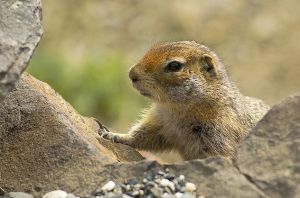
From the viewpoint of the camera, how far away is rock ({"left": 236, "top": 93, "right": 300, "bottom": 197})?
5.07 m

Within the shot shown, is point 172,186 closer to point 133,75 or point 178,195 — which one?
point 178,195

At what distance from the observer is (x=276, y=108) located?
214 inches

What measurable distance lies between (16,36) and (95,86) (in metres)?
7.21

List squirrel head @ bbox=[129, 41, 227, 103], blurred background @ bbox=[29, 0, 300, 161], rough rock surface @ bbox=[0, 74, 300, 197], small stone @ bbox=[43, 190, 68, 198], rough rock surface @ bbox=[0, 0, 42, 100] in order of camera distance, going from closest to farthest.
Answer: rough rock surface @ bbox=[0, 0, 42, 100] → rough rock surface @ bbox=[0, 74, 300, 197] → small stone @ bbox=[43, 190, 68, 198] → squirrel head @ bbox=[129, 41, 227, 103] → blurred background @ bbox=[29, 0, 300, 161]

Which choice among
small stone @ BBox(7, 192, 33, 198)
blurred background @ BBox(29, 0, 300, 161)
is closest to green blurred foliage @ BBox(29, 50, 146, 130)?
blurred background @ BBox(29, 0, 300, 161)

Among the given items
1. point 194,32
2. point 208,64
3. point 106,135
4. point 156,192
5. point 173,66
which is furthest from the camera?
point 194,32

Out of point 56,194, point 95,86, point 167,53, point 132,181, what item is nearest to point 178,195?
point 132,181

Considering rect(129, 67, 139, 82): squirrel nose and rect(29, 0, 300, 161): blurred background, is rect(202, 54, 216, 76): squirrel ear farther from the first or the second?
rect(29, 0, 300, 161): blurred background

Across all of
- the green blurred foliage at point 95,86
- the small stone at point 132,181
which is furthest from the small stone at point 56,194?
the green blurred foliage at point 95,86

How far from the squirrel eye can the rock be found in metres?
1.71

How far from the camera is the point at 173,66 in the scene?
7016 millimetres

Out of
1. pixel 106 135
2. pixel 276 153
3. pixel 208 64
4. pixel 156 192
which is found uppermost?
pixel 208 64

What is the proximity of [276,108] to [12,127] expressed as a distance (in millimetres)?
1973

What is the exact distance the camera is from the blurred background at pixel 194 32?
1412cm
